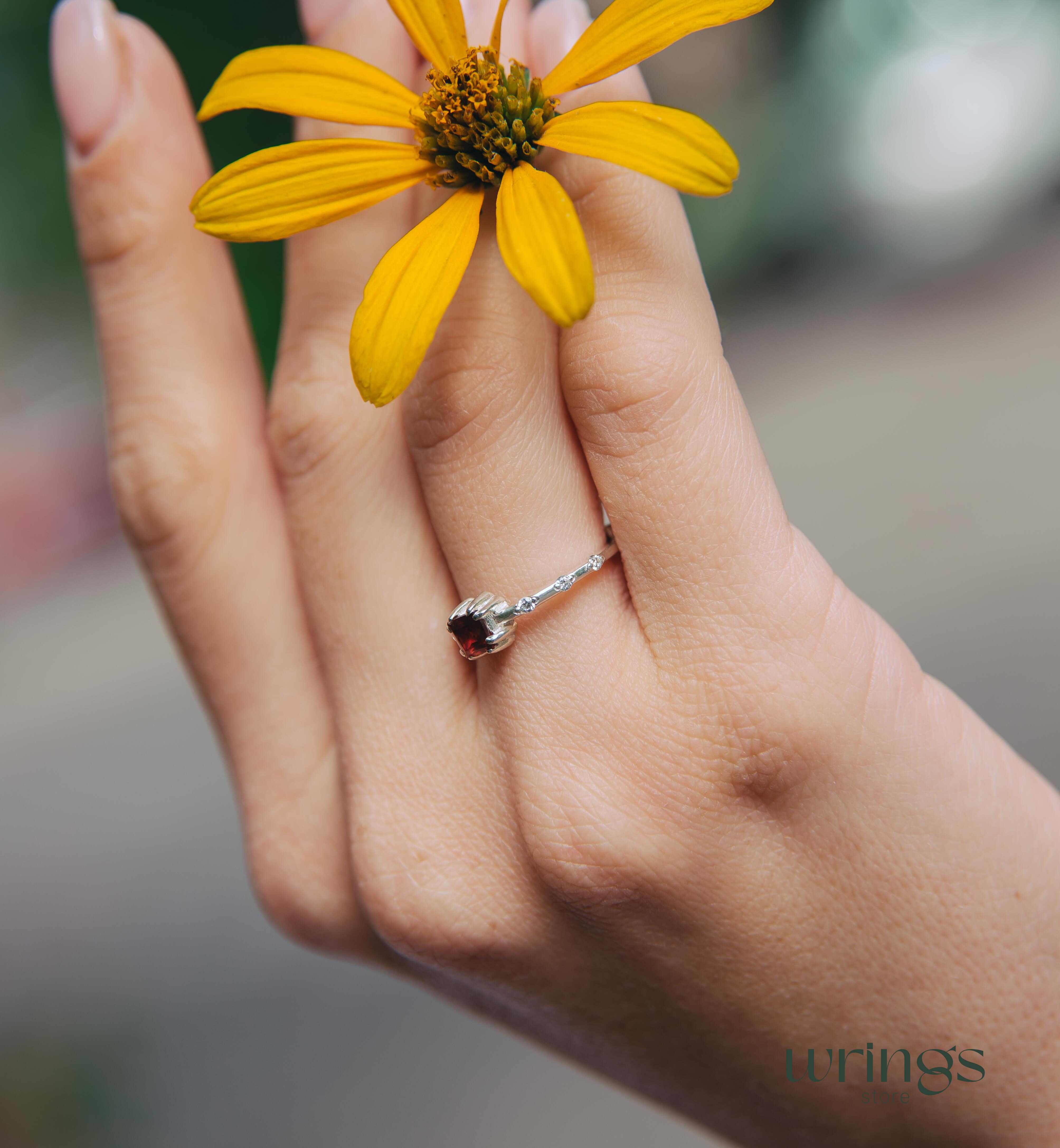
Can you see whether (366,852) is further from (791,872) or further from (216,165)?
(216,165)

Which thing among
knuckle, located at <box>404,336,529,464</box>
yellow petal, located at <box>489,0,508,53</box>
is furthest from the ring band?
yellow petal, located at <box>489,0,508,53</box>

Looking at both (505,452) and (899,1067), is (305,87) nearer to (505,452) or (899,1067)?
(505,452)

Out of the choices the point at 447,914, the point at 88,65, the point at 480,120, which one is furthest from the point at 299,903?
the point at 88,65

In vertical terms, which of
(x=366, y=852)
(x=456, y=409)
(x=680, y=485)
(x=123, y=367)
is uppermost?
(x=123, y=367)

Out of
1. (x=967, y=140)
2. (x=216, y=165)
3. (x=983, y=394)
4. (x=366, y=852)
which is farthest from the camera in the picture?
(x=967, y=140)

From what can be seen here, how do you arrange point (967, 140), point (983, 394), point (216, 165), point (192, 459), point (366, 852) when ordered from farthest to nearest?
point (967, 140)
point (983, 394)
point (216, 165)
point (192, 459)
point (366, 852)

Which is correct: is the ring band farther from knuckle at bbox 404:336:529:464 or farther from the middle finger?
knuckle at bbox 404:336:529:464

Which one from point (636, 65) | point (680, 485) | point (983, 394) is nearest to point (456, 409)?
point (680, 485)
